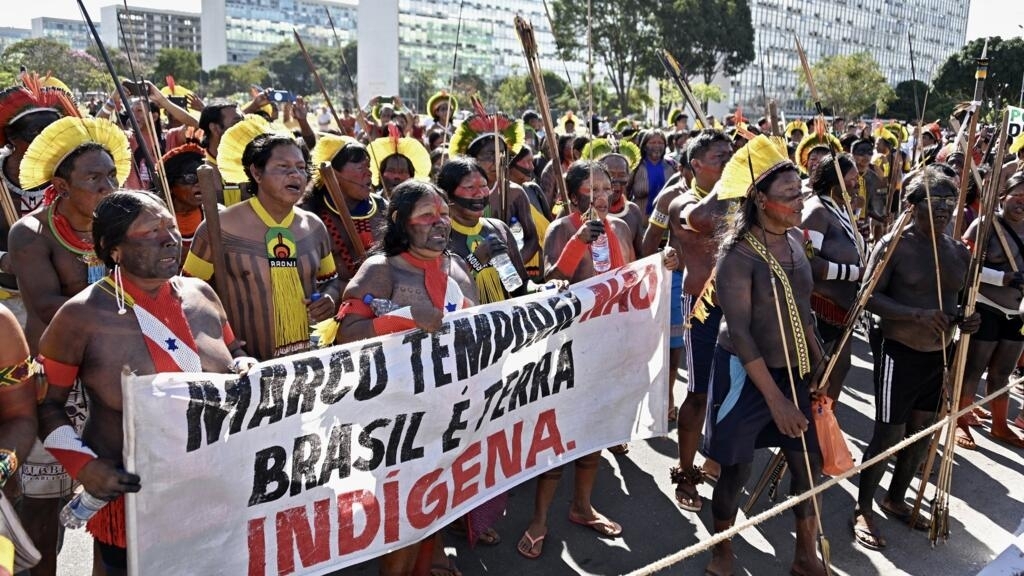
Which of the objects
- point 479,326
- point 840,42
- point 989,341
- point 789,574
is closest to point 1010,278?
point 989,341

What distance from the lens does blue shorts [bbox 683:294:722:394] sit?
4930 millimetres

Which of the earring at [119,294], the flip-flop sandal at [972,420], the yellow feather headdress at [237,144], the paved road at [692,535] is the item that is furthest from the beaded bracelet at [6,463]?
the flip-flop sandal at [972,420]

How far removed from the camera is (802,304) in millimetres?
3975

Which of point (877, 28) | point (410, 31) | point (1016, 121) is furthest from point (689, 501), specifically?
point (877, 28)

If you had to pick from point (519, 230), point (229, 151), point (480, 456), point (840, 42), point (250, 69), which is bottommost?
point (480, 456)

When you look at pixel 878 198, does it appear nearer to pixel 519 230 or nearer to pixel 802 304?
pixel 519 230

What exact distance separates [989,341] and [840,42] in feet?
392

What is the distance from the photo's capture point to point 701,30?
54250 mm

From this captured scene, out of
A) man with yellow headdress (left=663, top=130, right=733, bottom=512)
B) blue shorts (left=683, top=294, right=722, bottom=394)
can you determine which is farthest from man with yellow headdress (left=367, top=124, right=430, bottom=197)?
blue shorts (left=683, top=294, right=722, bottom=394)

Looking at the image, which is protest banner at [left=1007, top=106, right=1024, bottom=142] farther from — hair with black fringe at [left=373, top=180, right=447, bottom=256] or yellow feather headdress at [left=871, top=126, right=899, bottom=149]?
hair with black fringe at [left=373, top=180, right=447, bottom=256]

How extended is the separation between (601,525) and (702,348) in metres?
1.22

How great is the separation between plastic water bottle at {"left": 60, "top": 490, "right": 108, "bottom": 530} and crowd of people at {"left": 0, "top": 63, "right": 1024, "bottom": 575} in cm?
3

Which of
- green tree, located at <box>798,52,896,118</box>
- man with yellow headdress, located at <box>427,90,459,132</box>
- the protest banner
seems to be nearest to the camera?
the protest banner

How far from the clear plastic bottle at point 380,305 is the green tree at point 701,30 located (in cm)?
5249
